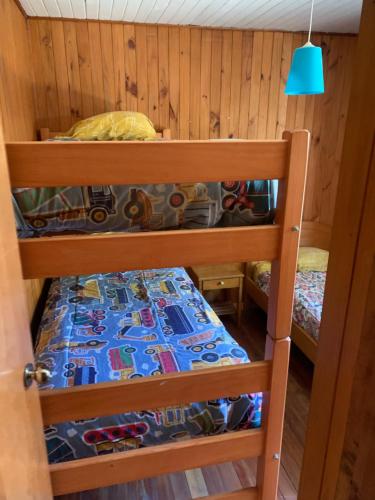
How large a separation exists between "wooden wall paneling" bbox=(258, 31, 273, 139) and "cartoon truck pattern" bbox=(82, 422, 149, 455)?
9.33 ft

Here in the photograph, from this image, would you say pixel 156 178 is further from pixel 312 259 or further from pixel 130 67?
pixel 312 259

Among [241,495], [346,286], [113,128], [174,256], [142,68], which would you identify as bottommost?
[241,495]

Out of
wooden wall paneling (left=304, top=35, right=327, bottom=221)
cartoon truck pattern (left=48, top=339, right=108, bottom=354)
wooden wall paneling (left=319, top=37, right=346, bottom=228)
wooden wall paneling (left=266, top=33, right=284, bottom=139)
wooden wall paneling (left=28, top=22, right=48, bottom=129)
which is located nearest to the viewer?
cartoon truck pattern (left=48, top=339, right=108, bottom=354)

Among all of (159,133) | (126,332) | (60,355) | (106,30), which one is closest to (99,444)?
(60,355)

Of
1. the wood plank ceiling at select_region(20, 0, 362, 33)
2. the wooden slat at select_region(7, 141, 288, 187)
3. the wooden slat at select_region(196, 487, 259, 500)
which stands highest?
the wood plank ceiling at select_region(20, 0, 362, 33)

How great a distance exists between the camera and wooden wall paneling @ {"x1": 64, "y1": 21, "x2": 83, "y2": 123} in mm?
2941

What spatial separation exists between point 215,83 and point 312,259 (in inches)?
70.2

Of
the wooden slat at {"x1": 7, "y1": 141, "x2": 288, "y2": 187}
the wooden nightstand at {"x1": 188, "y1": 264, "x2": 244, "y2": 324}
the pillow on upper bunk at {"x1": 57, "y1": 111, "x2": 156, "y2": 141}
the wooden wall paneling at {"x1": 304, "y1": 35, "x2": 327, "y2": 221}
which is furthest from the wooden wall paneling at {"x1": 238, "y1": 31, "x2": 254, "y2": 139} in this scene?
the wooden slat at {"x1": 7, "y1": 141, "x2": 288, "y2": 187}

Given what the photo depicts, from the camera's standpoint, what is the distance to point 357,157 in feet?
1.95

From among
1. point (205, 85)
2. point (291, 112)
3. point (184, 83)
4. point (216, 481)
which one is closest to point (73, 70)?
point (184, 83)

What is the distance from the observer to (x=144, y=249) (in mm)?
1128

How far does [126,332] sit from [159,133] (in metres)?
1.95

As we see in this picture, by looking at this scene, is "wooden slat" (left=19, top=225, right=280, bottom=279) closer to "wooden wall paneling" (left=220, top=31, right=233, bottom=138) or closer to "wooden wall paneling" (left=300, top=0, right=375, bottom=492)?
"wooden wall paneling" (left=300, top=0, right=375, bottom=492)

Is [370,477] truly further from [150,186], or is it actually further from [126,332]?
[126,332]
